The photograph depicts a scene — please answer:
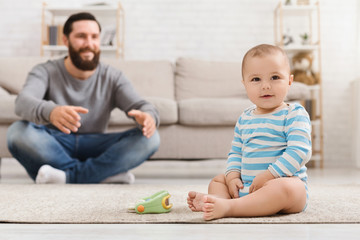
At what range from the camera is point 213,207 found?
991mm

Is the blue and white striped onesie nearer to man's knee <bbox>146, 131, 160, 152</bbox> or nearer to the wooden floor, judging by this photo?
the wooden floor

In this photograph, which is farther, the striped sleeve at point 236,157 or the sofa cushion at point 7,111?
the sofa cushion at point 7,111

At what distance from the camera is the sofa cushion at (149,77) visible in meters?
3.31

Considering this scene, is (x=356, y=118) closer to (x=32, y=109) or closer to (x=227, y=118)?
(x=227, y=118)

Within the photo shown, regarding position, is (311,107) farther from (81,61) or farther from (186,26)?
(81,61)

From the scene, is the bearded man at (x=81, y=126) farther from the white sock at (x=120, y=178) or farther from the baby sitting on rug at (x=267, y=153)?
A: the baby sitting on rug at (x=267, y=153)

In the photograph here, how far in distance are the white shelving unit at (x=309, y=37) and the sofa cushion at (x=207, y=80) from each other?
2.46 feet

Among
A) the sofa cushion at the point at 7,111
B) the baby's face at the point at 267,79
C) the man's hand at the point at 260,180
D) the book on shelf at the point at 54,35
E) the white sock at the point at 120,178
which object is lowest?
the white sock at the point at 120,178

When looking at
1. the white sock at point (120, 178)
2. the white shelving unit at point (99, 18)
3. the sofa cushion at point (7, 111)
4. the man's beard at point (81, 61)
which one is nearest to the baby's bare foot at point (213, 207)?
the white sock at point (120, 178)

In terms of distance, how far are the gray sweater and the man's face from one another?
0.24 ft

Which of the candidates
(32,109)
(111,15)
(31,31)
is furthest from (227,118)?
(31,31)

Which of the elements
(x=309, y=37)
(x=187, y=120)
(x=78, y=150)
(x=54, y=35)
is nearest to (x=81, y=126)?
(x=78, y=150)

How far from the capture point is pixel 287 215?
3.56 feet

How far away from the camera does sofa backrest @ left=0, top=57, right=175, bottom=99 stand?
128 inches
